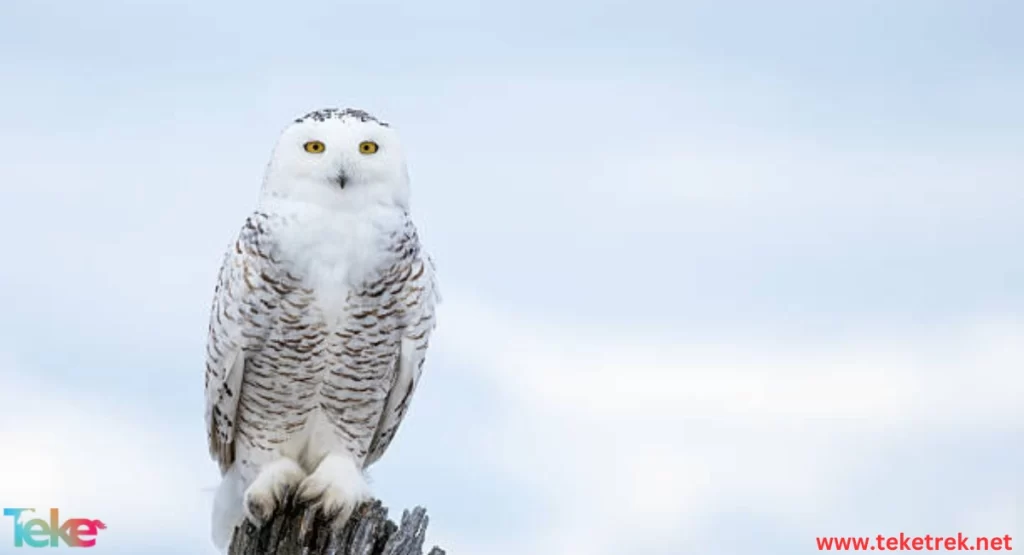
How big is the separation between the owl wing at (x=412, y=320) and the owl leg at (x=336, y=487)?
392 mm

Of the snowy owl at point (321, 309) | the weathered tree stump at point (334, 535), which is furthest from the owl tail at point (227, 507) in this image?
the weathered tree stump at point (334, 535)

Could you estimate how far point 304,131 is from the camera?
746cm

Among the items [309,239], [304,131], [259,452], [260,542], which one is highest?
[304,131]

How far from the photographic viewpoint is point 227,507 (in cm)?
827

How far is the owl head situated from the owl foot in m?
1.33

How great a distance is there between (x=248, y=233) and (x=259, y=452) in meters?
1.12

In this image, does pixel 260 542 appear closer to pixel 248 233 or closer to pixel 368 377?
pixel 368 377

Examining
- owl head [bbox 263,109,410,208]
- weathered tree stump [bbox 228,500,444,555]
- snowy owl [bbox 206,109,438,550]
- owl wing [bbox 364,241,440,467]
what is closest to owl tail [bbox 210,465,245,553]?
snowy owl [bbox 206,109,438,550]

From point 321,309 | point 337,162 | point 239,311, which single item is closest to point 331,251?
point 321,309

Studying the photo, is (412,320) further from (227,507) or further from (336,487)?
(227,507)

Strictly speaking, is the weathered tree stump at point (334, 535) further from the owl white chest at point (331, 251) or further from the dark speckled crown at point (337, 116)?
the dark speckled crown at point (337, 116)

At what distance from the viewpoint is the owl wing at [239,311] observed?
7410mm

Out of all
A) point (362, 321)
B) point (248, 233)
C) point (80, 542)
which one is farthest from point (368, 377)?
point (80, 542)

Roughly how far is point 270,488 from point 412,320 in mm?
1042
